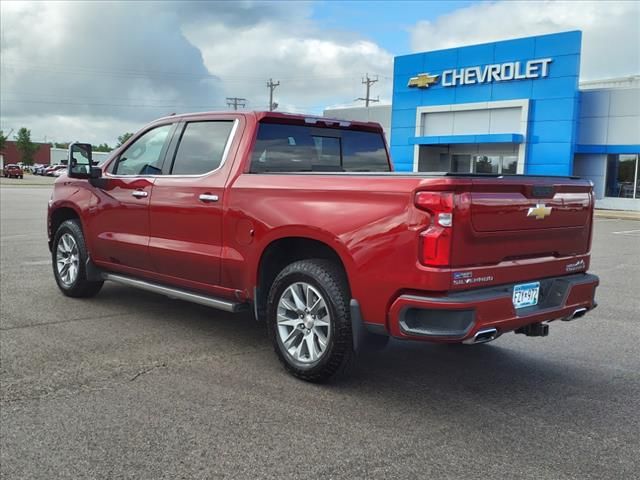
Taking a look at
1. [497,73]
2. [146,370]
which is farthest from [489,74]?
[146,370]

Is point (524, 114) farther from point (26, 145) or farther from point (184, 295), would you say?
point (26, 145)

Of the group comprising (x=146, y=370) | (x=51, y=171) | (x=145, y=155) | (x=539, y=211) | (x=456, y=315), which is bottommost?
(x=146, y=370)

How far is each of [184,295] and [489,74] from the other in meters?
28.7

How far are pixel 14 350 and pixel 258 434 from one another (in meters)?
2.56

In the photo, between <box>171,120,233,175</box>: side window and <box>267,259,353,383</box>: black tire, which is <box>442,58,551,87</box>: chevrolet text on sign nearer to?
<box>171,120,233,175</box>: side window

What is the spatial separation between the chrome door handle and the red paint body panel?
0.04 m

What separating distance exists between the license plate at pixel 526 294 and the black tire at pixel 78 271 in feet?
15.1

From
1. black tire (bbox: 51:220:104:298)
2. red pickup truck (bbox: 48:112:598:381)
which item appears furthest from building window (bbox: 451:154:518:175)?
red pickup truck (bbox: 48:112:598:381)

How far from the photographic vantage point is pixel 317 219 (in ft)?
14.3

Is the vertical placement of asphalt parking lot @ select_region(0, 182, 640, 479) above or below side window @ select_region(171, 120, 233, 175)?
below

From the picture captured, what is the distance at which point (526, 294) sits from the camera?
13.8ft

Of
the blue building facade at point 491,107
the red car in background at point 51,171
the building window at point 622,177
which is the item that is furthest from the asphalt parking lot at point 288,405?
the red car in background at point 51,171

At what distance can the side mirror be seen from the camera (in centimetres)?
645

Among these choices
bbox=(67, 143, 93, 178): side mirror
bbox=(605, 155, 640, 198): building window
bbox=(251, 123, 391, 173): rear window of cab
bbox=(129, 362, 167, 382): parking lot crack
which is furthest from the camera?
bbox=(605, 155, 640, 198): building window
